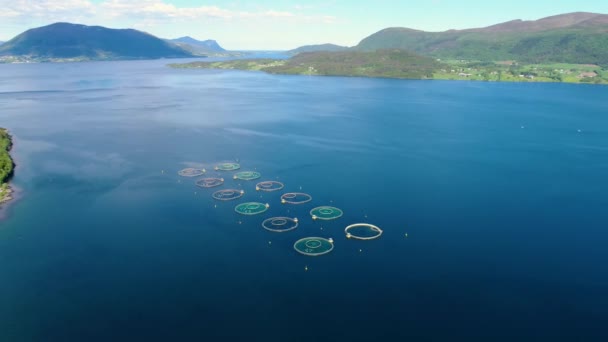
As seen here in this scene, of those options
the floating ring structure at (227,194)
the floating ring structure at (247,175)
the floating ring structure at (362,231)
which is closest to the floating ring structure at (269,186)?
the floating ring structure at (227,194)

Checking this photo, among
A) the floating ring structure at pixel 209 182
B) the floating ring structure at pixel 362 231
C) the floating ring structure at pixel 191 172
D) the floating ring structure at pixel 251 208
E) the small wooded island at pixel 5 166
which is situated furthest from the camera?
the floating ring structure at pixel 191 172

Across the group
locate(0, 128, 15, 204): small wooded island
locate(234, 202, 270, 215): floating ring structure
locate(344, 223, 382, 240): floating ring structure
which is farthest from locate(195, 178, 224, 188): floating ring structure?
locate(0, 128, 15, 204): small wooded island

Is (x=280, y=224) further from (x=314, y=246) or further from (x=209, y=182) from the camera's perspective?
(x=209, y=182)

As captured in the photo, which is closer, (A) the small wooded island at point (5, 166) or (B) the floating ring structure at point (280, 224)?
(B) the floating ring structure at point (280, 224)

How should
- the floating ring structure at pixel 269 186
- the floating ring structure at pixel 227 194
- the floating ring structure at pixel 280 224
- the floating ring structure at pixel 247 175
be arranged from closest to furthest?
the floating ring structure at pixel 280 224, the floating ring structure at pixel 227 194, the floating ring structure at pixel 269 186, the floating ring structure at pixel 247 175

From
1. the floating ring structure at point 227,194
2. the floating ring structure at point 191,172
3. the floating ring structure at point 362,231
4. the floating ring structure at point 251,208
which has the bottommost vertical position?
the floating ring structure at point 362,231

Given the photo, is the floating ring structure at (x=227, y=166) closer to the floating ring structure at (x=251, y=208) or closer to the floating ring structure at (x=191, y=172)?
the floating ring structure at (x=191, y=172)

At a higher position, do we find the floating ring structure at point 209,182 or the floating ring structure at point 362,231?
the floating ring structure at point 209,182

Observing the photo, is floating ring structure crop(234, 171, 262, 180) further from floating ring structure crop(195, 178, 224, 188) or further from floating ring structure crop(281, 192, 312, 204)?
floating ring structure crop(281, 192, 312, 204)
